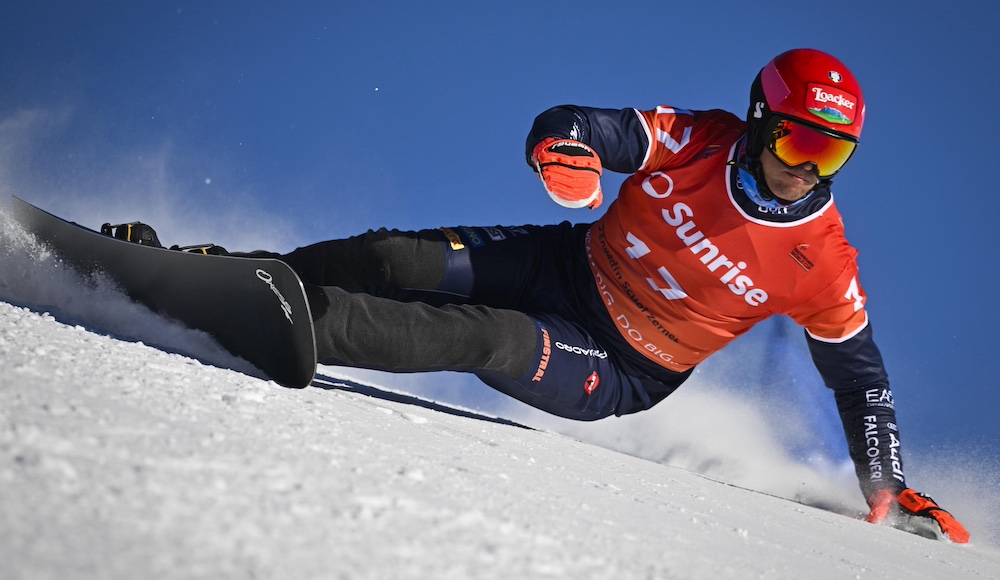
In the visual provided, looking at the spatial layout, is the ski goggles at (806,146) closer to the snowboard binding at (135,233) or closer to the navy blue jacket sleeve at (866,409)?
the navy blue jacket sleeve at (866,409)

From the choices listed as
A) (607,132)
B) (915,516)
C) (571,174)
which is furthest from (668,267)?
(915,516)

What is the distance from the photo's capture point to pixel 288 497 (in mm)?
592

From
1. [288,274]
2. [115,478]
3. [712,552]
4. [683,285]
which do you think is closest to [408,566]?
[115,478]

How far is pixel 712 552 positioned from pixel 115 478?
0.67m

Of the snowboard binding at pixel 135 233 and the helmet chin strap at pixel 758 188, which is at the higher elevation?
the helmet chin strap at pixel 758 188

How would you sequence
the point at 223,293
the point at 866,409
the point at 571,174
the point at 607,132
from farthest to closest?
the point at 866,409
the point at 607,132
the point at 571,174
the point at 223,293

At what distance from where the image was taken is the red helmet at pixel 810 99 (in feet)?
6.59

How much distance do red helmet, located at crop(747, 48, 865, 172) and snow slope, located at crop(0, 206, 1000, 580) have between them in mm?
1214

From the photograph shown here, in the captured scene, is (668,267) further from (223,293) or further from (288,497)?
(288,497)

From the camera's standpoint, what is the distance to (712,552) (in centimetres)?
84

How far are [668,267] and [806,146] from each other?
55 centimetres

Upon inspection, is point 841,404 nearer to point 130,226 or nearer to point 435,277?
point 435,277

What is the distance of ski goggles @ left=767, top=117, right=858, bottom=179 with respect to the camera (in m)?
2.00

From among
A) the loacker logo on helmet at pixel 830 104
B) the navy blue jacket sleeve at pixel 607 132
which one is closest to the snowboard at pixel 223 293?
the navy blue jacket sleeve at pixel 607 132
